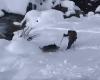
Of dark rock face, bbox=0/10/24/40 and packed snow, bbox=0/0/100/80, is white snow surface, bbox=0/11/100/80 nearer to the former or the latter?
packed snow, bbox=0/0/100/80

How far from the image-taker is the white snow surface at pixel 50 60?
516 cm

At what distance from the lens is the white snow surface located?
16.9 ft

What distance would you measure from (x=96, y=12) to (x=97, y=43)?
5934mm

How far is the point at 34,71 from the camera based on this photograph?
5.31 m

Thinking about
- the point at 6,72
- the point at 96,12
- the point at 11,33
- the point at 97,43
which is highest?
the point at 6,72

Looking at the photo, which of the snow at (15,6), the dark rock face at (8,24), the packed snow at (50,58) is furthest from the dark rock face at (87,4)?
the packed snow at (50,58)

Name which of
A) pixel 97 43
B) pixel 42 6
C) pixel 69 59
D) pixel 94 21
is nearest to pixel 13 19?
pixel 42 6

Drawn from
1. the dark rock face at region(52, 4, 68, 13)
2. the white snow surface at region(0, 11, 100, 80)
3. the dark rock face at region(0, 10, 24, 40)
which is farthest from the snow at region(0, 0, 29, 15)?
the white snow surface at region(0, 11, 100, 80)

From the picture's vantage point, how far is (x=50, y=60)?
585 centimetres

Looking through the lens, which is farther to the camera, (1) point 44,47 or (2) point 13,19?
(2) point 13,19

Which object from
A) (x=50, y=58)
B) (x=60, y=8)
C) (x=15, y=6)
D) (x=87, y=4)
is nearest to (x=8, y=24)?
(x=15, y=6)

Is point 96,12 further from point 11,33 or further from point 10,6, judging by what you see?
point 11,33

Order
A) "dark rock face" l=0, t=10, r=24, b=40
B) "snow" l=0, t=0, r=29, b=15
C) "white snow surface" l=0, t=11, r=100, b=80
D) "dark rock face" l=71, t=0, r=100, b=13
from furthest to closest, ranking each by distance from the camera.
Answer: "dark rock face" l=71, t=0, r=100, b=13 → "snow" l=0, t=0, r=29, b=15 → "dark rock face" l=0, t=10, r=24, b=40 → "white snow surface" l=0, t=11, r=100, b=80

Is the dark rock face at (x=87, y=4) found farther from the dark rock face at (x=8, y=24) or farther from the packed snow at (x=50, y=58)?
the packed snow at (x=50, y=58)
